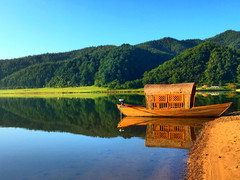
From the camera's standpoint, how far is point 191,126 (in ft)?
80.9

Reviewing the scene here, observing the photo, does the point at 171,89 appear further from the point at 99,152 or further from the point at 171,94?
the point at 99,152

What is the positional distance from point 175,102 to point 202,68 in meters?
149

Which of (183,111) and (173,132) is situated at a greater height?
(183,111)

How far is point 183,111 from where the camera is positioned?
29.0m

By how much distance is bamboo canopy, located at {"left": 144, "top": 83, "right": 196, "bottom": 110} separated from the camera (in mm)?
28859

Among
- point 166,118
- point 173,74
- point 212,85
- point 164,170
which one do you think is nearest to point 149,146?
point 164,170

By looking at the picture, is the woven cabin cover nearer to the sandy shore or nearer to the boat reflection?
the boat reflection

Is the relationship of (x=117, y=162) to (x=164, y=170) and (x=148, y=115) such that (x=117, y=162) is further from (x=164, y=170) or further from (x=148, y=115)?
(x=148, y=115)

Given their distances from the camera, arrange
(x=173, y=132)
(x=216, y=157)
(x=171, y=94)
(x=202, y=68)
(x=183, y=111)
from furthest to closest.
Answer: (x=202, y=68) → (x=171, y=94) → (x=183, y=111) → (x=173, y=132) → (x=216, y=157)

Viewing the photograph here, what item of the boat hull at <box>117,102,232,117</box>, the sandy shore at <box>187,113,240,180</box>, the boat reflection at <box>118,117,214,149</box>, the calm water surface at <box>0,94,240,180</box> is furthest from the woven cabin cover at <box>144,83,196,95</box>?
the sandy shore at <box>187,113,240,180</box>

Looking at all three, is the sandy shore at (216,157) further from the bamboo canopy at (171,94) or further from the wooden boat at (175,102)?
the bamboo canopy at (171,94)

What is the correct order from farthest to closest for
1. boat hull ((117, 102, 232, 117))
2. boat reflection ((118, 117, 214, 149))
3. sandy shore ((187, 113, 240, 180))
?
boat hull ((117, 102, 232, 117))
boat reflection ((118, 117, 214, 149))
sandy shore ((187, 113, 240, 180))

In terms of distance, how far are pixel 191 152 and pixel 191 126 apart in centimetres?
973

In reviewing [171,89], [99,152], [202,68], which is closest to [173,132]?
[99,152]
